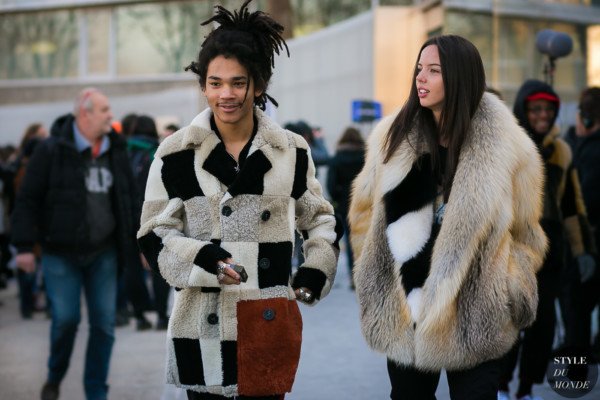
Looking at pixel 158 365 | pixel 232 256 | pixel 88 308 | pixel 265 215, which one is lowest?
pixel 158 365

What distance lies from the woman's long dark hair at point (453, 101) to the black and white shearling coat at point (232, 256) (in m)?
0.60

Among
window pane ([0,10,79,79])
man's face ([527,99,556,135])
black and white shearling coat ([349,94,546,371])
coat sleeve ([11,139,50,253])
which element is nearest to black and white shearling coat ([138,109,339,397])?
black and white shearling coat ([349,94,546,371])

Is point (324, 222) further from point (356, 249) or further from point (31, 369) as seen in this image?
point (31, 369)

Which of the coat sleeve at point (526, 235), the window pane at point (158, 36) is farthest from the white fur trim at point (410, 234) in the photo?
the window pane at point (158, 36)

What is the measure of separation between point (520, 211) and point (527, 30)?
32.9 ft

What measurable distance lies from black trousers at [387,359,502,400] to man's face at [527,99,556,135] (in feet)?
9.09

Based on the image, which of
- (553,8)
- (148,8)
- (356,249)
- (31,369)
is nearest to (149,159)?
(31,369)

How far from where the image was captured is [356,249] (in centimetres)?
444

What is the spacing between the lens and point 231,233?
386 cm

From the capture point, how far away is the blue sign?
1862 cm

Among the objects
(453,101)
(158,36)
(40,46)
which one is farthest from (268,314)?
(40,46)

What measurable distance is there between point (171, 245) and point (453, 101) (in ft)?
4.14

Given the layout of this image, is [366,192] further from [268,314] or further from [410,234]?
[268,314]

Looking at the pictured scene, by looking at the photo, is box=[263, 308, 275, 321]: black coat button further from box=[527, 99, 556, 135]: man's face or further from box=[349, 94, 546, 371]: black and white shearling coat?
box=[527, 99, 556, 135]: man's face
